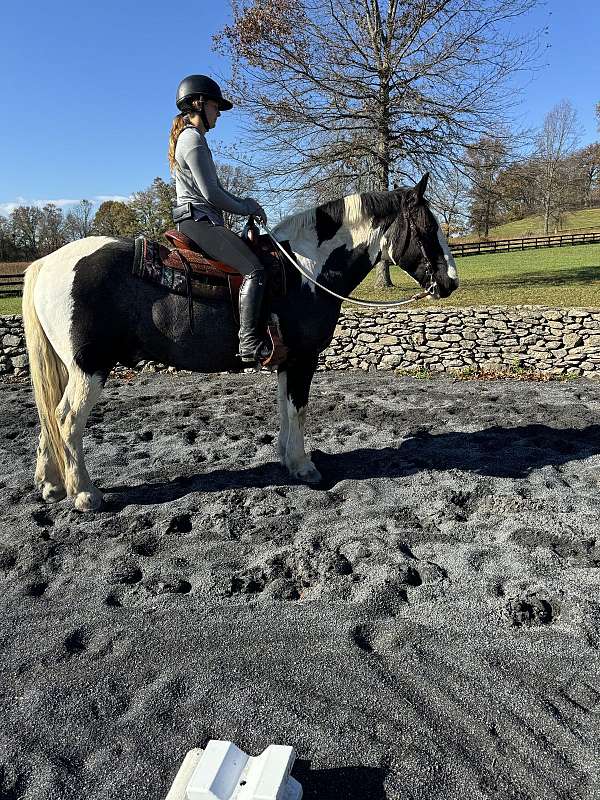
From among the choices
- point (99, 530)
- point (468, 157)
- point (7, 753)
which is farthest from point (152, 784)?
point (468, 157)

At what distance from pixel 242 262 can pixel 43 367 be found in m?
1.66

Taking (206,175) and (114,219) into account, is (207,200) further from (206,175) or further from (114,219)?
(114,219)

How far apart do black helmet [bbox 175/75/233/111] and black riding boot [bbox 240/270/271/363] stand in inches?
49.3

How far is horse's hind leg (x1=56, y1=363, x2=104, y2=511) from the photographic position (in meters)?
4.02

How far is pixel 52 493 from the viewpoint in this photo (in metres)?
4.33

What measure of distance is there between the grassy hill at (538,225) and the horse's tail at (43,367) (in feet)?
176

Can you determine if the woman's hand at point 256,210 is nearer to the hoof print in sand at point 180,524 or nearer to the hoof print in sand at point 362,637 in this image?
the hoof print in sand at point 180,524

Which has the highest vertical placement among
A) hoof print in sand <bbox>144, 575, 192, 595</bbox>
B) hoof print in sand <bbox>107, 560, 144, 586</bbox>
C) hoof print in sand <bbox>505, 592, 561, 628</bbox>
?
hoof print in sand <bbox>107, 560, 144, 586</bbox>

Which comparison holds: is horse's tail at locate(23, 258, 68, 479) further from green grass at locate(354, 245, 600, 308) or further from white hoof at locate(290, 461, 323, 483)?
green grass at locate(354, 245, 600, 308)

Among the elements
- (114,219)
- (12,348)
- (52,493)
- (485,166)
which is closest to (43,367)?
(52,493)

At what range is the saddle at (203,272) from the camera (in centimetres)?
402

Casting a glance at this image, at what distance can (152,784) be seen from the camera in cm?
202

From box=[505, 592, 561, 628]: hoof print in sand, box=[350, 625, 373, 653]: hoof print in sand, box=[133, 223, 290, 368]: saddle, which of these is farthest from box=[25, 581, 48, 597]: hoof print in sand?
box=[505, 592, 561, 628]: hoof print in sand

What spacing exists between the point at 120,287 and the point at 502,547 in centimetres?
314
